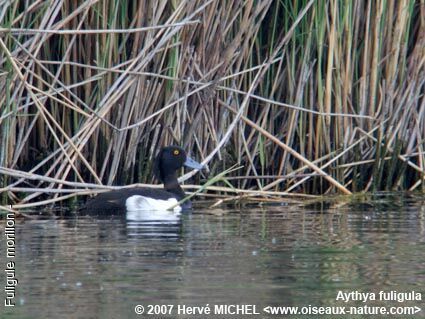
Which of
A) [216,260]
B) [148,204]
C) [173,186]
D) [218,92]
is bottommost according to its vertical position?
[216,260]

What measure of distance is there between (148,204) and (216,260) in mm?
2749

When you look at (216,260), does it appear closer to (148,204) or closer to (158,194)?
(148,204)

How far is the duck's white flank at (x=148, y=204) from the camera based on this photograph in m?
9.28

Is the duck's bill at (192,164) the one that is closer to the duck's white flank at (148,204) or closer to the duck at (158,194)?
the duck at (158,194)

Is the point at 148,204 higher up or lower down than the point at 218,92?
lower down

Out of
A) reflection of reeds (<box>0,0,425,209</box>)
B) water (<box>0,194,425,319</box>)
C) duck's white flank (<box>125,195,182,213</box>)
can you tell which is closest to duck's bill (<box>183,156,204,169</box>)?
reflection of reeds (<box>0,0,425,209</box>)

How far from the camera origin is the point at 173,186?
10312 mm

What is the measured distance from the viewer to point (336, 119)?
1042 centimetres

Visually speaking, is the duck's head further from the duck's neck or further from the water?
the water

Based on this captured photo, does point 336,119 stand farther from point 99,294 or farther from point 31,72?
point 99,294

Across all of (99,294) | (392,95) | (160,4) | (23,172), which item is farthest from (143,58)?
(99,294)

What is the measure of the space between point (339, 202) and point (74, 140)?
2064 mm

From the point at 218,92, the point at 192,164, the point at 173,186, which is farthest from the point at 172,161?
the point at 218,92

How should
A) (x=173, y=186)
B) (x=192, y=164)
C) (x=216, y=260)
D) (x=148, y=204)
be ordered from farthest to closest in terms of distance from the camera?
(x=173, y=186) → (x=192, y=164) → (x=148, y=204) → (x=216, y=260)
